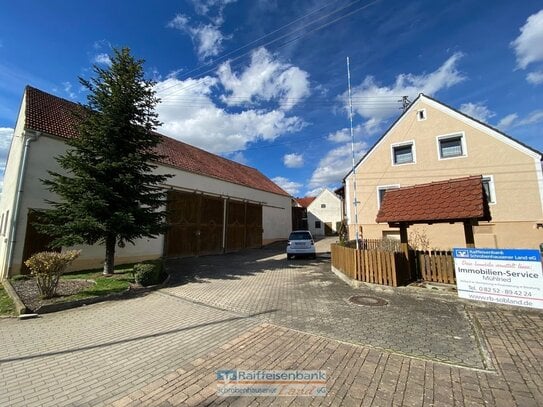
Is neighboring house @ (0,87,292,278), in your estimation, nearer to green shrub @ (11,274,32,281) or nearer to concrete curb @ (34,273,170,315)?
green shrub @ (11,274,32,281)

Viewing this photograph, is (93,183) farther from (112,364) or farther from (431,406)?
(431,406)

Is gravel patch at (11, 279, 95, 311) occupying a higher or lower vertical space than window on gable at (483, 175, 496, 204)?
lower

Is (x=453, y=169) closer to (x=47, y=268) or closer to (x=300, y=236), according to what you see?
(x=300, y=236)

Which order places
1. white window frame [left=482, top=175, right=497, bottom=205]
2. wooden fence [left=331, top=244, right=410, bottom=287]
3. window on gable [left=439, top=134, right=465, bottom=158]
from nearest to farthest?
1. wooden fence [left=331, top=244, right=410, bottom=287]
2. white window frame [left=482, top=175, right=497, bottom=205]
3. window on gable [left=439, top=134, right=465, bottom=158]

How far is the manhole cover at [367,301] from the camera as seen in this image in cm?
714

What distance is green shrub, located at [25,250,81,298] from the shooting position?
758 cm

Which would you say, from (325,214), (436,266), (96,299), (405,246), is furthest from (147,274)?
(325,214)

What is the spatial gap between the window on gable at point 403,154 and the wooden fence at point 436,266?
32.6 feet

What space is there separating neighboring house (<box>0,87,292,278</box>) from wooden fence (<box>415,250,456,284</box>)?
398 inches

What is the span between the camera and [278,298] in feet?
26.2

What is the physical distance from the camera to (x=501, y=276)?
21.6 feet

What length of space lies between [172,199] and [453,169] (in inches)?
674

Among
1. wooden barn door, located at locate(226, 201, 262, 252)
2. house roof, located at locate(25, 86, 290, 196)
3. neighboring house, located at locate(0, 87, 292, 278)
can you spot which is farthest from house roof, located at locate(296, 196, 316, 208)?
wooden barn door, located at locate(226, 201, 262, 252)

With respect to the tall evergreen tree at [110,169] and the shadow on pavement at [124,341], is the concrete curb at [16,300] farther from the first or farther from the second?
the shadow on pavement at [124,341]
